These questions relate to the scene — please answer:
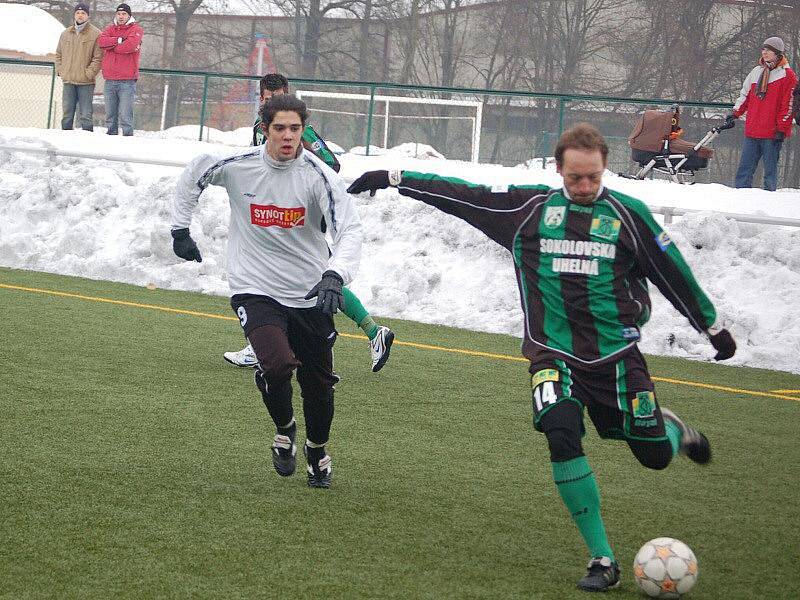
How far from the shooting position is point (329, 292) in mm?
5797

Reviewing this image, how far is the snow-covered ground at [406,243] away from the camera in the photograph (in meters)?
12.9

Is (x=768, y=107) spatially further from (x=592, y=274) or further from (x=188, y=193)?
(x=592, y=274)

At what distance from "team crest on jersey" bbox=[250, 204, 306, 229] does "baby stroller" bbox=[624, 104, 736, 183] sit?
12136mm

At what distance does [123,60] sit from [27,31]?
15.3 meters

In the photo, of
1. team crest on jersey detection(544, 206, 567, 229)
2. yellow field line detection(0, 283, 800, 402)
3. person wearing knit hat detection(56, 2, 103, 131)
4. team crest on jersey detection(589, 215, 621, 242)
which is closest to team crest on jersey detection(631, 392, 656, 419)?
team crest on jersey detection(589, 215, 621, 242)

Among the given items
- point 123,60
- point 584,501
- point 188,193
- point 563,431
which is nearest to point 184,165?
point 123,60

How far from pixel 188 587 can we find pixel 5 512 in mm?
1263

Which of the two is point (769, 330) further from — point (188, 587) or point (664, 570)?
point (188, 587)

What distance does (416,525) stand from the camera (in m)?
5.86

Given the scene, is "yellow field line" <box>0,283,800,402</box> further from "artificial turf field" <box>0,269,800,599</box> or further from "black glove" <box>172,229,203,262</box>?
"black glove" <box>172,229,203,262</box>

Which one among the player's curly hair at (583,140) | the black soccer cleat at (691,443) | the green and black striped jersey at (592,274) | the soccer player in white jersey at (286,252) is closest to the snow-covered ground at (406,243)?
the black soccer cleat at (691,443)

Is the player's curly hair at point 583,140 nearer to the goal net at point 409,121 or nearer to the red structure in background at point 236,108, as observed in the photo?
the goal net at point 409,121

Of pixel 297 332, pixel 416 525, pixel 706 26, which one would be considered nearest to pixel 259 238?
pixel 297 332

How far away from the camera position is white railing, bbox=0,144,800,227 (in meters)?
13.4
